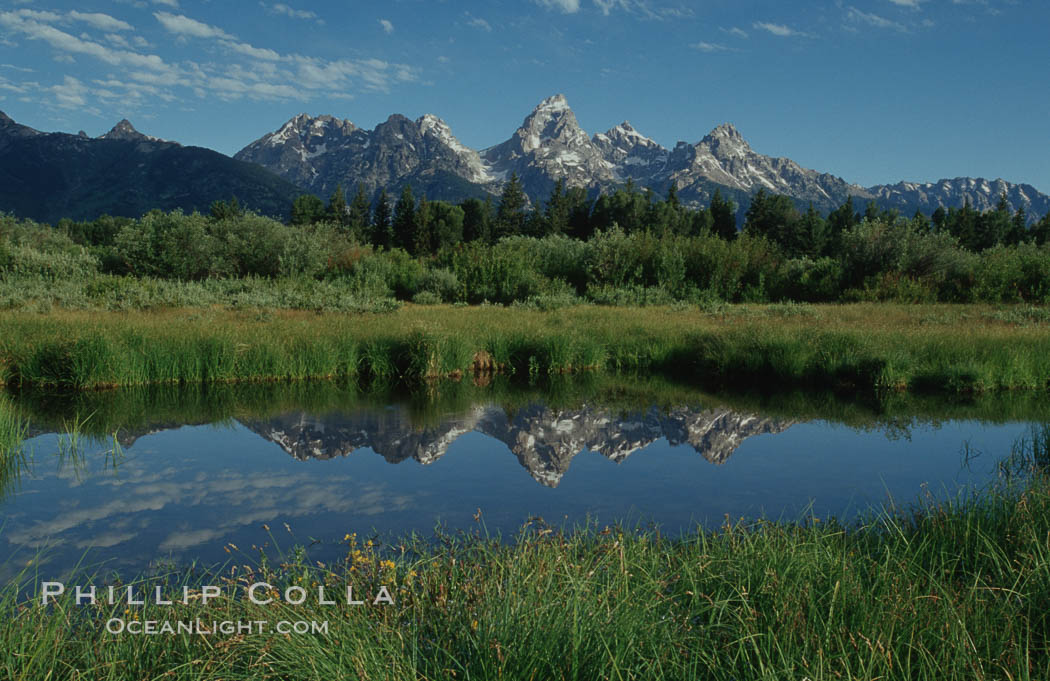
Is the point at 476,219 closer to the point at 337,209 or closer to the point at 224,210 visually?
the point at 337,209

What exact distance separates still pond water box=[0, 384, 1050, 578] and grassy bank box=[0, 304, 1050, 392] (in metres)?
1.10

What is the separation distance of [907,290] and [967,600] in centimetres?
2611

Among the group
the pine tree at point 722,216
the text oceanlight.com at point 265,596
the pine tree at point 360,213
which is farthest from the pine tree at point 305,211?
the text oceanlight.com at point 265,596

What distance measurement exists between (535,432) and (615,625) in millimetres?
7620

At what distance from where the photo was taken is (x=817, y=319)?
65.1 feet

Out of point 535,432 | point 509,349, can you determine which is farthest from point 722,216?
point 535,432

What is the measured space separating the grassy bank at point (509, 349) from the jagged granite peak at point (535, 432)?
11.3 feet

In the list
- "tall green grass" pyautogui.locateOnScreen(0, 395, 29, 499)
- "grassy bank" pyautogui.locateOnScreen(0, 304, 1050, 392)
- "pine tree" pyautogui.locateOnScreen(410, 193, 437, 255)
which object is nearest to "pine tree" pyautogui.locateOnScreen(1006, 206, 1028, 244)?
"pine tree" pyautogui.locateOnScreen(410, 193, 437, 255)

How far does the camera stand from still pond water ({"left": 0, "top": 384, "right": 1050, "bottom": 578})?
21.7 feet

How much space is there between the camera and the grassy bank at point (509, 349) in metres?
13.7

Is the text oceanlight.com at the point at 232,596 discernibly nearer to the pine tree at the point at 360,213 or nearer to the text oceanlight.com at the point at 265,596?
the text oceanlight.com at the point at 265,596

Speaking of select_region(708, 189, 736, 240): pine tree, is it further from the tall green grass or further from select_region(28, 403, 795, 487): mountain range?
the tall green grass

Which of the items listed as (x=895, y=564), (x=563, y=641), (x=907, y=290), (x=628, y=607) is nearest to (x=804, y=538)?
(x=895, y=564)

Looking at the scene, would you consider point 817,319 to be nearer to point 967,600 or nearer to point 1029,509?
point 1029,509
